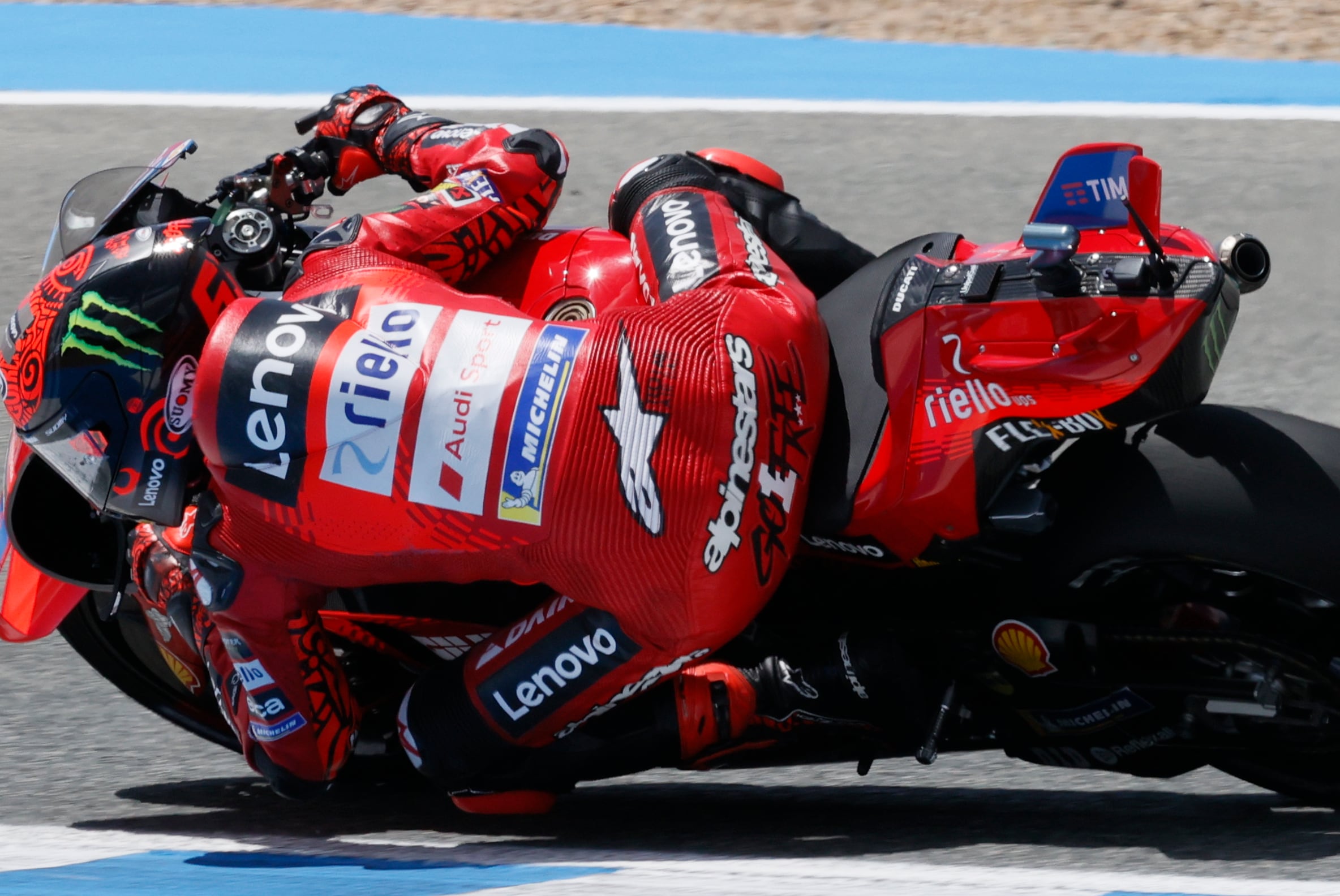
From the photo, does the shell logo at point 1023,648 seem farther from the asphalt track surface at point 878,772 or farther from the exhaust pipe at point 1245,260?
the exhaust pipe at point 1245,260

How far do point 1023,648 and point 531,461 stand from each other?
0.84 meters

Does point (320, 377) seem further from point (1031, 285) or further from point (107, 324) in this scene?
point (1031, 285)

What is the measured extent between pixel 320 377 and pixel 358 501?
194mm

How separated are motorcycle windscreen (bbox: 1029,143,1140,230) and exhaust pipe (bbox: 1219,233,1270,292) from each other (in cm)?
16

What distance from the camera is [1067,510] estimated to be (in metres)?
2.71

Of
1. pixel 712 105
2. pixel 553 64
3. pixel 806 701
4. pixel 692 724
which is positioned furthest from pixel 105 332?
pixel 553 64

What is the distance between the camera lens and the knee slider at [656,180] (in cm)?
317

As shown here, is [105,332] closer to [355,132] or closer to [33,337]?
[33,337]

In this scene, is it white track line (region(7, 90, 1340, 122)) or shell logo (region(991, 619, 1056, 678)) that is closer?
shell logo (region(991, 619, 1056, 678))

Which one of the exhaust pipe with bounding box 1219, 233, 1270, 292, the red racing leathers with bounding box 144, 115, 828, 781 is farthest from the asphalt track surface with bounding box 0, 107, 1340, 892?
the exhaust pipe with bounding box 1219, 233, 1270, 292

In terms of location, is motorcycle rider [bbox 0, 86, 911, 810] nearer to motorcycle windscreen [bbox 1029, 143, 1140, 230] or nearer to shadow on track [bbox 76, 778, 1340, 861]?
shadow on track [bbox 76, 778, 1340, 861]

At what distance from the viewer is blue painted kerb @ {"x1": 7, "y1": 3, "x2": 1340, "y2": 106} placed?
282 inches

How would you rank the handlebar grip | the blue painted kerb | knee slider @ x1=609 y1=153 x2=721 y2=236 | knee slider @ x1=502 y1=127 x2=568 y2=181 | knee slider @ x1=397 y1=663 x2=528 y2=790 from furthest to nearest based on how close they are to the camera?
the blue painted kerb < the handlebar grip < knee slider @ x1=502 y1=127 x2=568 y2=181 < knee slider @ x1=609 y1=153 x2=721 y2=236 < knee slider @ x1=397 y1=663 x2=528 y2=790

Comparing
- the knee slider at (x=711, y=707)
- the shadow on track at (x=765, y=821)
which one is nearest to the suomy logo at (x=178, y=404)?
the shadow on track at (x=765, y=821)
